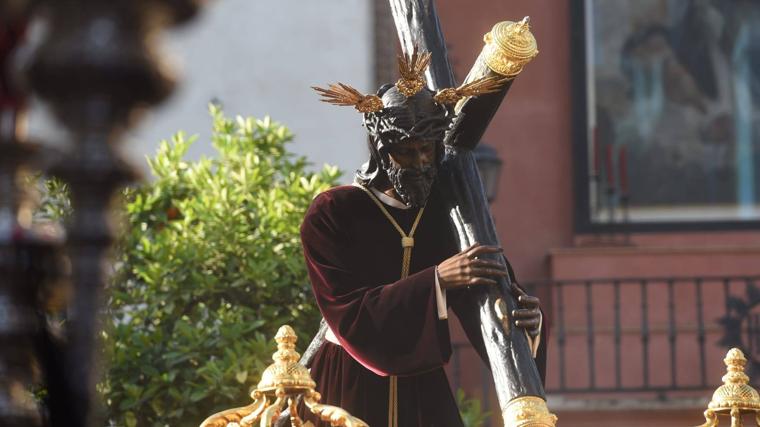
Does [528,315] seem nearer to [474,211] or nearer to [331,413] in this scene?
[474,211]

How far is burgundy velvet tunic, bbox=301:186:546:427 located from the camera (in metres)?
4.48

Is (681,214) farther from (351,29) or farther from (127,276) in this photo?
(127,276)

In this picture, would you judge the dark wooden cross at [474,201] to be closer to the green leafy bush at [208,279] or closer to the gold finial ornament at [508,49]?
the gold finial ornament at [508,49]

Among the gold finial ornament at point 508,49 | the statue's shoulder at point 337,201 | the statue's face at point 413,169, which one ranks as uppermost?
the gold finial ornament at point 508,49

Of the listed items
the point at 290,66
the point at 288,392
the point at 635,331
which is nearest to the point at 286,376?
the point at 288,392

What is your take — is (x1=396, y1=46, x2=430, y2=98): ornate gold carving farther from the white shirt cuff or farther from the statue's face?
the white shirt cuff

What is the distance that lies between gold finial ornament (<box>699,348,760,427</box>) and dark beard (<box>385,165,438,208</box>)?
0.86 meters

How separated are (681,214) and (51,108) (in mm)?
13295

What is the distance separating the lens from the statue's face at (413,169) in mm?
4426

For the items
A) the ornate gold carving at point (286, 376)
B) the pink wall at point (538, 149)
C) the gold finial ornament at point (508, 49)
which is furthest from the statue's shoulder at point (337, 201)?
the pink wall at point (538, 149)

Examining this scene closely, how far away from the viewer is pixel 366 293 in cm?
450

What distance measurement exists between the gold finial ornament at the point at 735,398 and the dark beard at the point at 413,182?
859 millimetres

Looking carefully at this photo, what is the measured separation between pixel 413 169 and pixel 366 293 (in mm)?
337

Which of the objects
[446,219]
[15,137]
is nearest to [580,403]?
[446,219]
